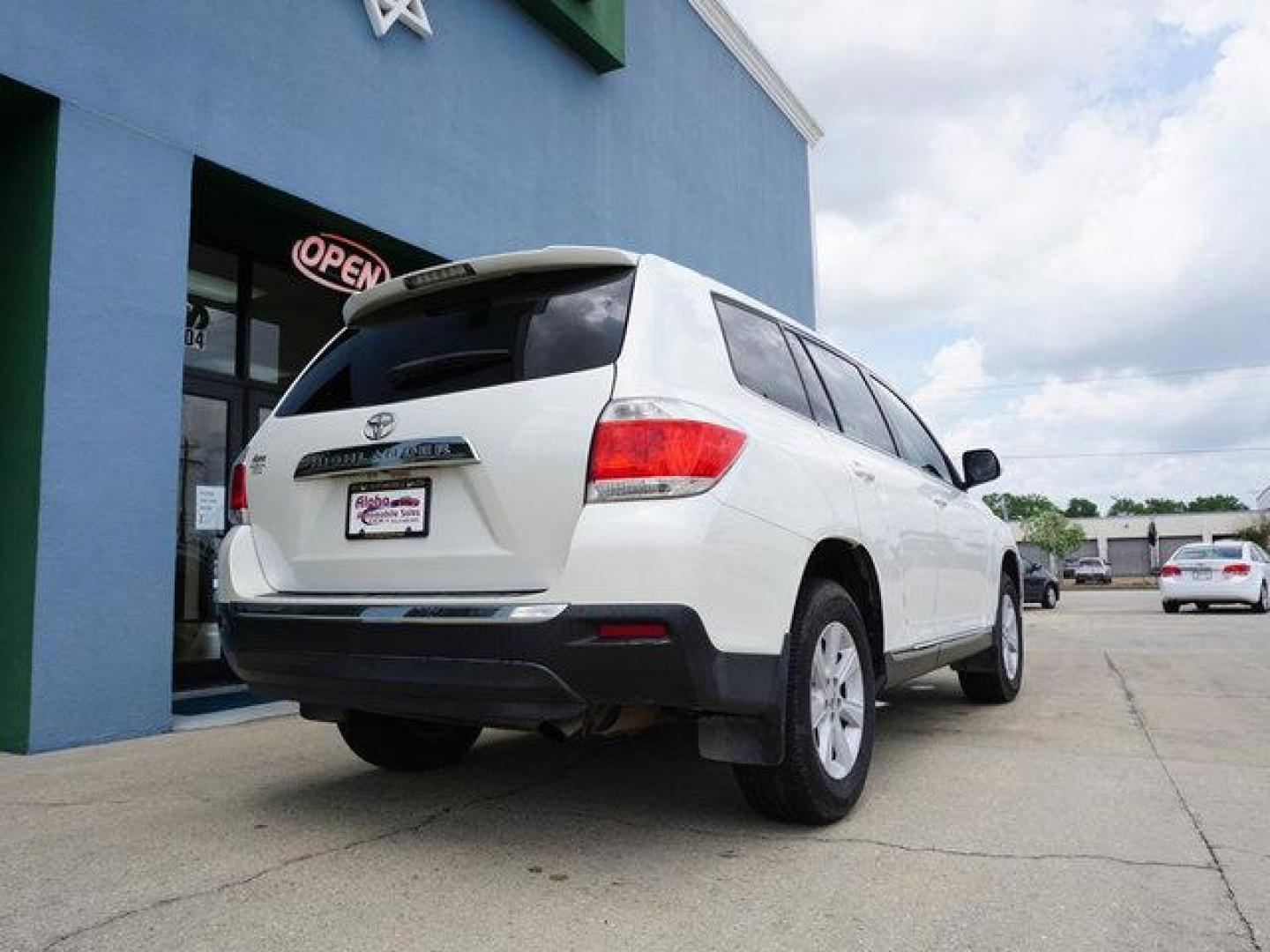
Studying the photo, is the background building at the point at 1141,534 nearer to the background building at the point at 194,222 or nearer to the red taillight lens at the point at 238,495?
the background building at the point at 194,222

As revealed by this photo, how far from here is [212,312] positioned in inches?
290

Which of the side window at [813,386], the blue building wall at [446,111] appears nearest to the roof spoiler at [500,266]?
the side window at [813,386]

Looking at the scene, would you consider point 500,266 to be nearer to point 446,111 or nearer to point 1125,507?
point 446,111

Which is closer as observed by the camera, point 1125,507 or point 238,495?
point 238,495

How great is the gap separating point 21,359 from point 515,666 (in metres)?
3.95

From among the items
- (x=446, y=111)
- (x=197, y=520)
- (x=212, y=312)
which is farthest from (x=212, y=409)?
(x=446, y=111)

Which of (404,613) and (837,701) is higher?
(404,613)

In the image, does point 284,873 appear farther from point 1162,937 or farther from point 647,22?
point 647,22

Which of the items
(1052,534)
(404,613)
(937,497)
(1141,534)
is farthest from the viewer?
(1141,534)

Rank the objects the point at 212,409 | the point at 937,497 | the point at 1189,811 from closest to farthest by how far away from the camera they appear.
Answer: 1. the point at 1189,811
2. the point at 937,497
3. the point at 212,409

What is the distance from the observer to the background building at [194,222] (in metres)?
4.85

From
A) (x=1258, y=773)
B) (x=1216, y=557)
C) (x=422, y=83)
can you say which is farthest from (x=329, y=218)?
(x=1216, y=557)

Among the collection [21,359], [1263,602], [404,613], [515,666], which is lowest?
[1263,602]

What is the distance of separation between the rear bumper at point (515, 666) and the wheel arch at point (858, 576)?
684 millimetres
